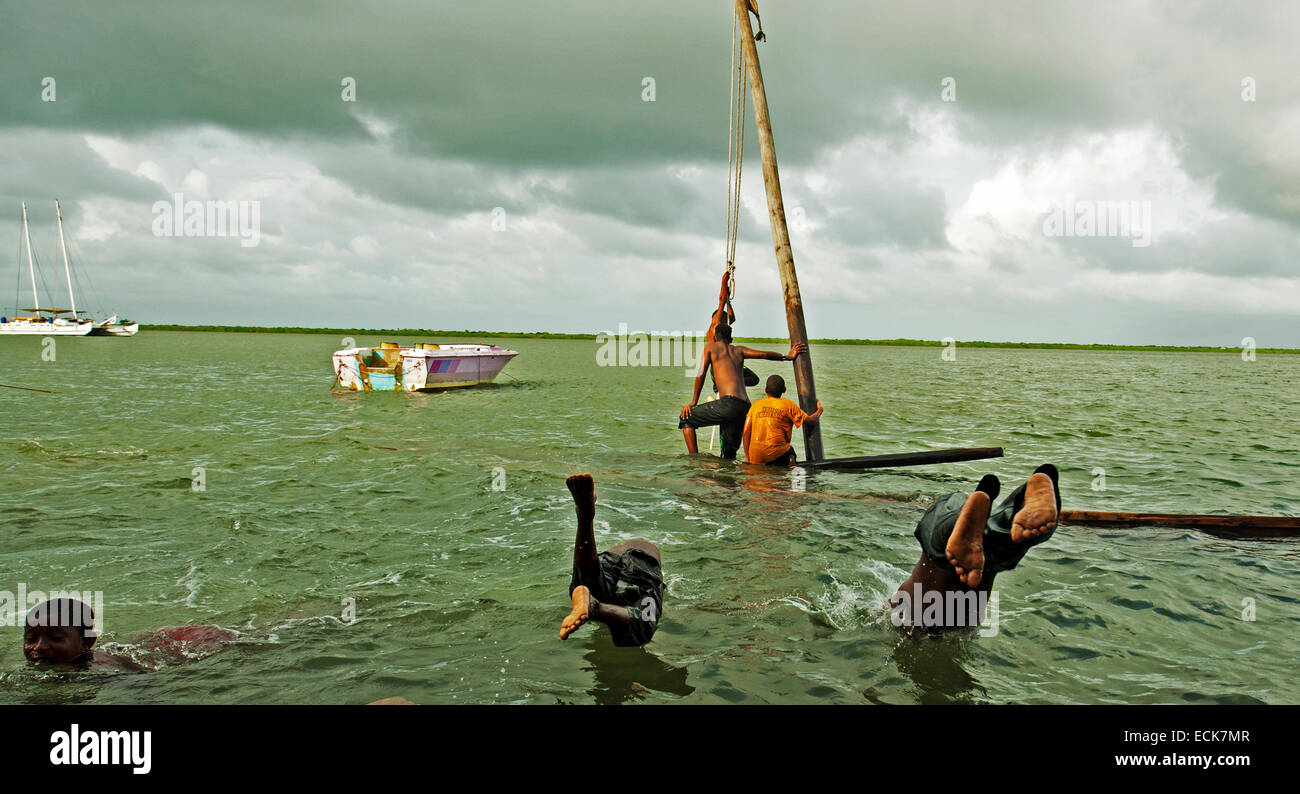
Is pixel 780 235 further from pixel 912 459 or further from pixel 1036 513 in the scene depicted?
pixel 1036 513

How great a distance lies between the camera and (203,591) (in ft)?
23.4

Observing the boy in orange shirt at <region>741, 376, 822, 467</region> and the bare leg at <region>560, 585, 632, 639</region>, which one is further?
the boy in orange shirt at <region>741, 376, 822, 467</region>


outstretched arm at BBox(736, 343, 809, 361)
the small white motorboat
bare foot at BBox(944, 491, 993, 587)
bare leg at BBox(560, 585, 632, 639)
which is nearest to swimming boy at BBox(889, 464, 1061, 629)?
bare foot at BBox(944, 491, 993, 587)

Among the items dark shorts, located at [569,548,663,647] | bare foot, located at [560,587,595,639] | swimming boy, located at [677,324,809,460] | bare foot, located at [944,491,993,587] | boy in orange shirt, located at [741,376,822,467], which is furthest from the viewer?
swimming boy, located at [677,324,809,460]

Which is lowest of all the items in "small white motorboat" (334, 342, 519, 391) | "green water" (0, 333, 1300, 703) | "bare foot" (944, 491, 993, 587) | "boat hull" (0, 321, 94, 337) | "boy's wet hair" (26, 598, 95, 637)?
"green water" (0, 333, 1300, 703)

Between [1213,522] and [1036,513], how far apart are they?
6861mm

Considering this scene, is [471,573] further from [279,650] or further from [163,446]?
[163,446]

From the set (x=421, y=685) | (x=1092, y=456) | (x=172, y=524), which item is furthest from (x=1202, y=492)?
(x=172, y=524)

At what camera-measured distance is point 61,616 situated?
16.3ft

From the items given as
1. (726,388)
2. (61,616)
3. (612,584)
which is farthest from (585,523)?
(726,388)

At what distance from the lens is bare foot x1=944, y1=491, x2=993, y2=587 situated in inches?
169

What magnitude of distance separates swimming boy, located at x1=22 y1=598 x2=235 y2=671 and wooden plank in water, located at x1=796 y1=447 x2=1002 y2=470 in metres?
9.56

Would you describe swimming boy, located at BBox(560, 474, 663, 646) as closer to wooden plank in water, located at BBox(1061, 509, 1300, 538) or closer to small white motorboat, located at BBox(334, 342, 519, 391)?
wooden plank in water, located at BBox(1061, 509, 1300, 538)

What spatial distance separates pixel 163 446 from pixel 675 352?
3577 inches
